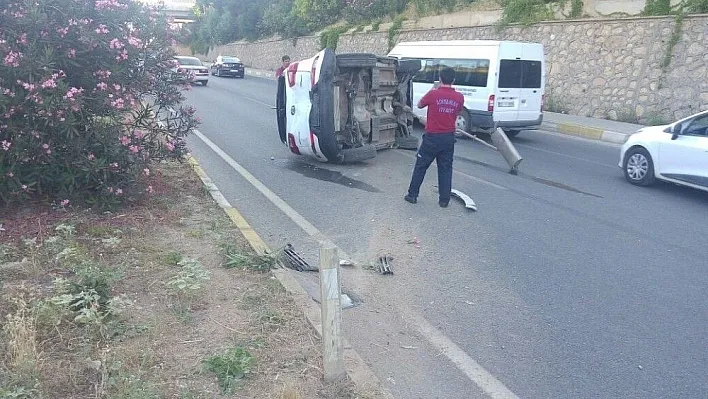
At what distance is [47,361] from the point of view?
13.1ft

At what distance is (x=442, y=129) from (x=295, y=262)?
328cm

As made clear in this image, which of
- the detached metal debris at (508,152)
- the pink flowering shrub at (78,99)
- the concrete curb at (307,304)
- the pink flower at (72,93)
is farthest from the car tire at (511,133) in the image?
the pink flower at (72,93)

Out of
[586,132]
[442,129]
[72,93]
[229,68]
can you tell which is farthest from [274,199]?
[229,68]

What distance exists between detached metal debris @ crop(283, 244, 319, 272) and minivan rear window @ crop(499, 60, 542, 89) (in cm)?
980

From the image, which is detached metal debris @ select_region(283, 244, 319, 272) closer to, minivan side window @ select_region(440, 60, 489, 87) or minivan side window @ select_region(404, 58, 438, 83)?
minivan side window @ select_region(440, 60, 489, 87)

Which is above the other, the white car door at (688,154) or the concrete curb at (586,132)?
the white car door at (688,154)

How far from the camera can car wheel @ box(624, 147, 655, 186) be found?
10.4 meters

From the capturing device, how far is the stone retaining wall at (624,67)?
1739cm

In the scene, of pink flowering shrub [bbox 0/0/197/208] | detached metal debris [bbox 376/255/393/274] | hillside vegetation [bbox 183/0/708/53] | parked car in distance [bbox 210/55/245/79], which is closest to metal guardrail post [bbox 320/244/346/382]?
detached metal debris [bbox 376/255/393/274]

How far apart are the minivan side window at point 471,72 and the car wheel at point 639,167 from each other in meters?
4.86

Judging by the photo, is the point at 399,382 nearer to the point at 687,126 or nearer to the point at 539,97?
the point at 687,126

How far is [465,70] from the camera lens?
15.4m

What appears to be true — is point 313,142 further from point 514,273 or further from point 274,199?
point 514,273

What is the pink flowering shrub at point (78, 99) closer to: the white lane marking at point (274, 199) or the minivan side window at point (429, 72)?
the white lane marking at point (274, 199)
